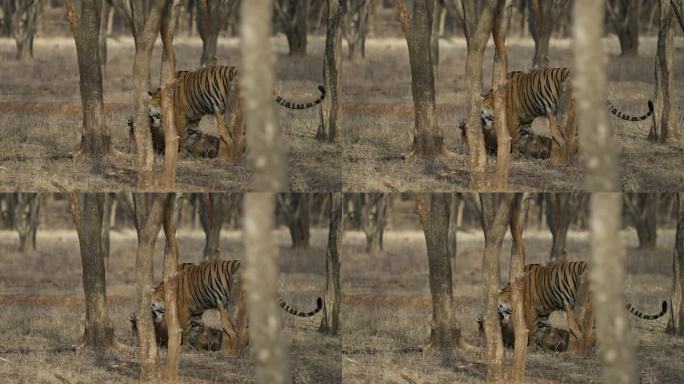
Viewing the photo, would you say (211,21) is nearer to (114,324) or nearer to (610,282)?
(114,324)

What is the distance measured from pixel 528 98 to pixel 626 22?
2.61 meters

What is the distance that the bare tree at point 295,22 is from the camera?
1167cm

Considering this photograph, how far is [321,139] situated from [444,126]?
113cm

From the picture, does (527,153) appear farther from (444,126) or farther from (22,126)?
(22,126)

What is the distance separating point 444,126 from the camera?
11125mm

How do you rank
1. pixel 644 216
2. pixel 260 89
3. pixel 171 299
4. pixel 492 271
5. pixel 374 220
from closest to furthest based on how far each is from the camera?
pixel 260 89, pixel 492 271, pixel 171 299, pixel 374 220, pixel 644 216

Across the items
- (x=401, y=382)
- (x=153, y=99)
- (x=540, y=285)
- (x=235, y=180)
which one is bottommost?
(x=401, y=382)

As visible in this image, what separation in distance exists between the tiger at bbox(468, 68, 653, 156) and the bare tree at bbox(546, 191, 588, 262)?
814 millimetres

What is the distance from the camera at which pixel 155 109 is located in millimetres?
10742

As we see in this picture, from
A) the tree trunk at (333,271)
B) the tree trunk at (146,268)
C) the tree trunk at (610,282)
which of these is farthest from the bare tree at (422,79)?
the tree trunk at (610,282)

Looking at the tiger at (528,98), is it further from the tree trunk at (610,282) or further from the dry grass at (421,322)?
the tree trunk at (610,282)

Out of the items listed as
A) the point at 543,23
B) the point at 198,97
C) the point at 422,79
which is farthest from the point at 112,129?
the point at 543,23

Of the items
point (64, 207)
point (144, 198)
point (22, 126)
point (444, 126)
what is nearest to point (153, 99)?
point (144, 198)

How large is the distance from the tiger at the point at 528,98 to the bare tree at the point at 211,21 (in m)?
2.44
